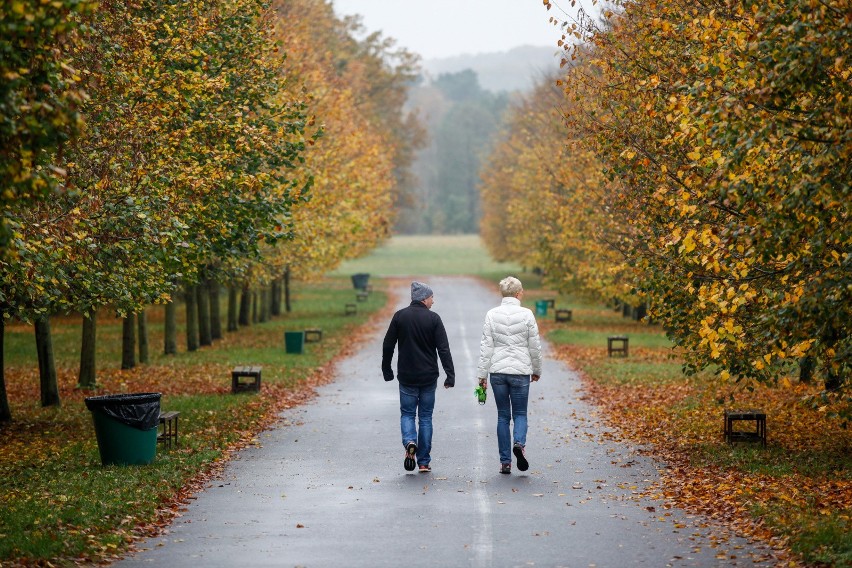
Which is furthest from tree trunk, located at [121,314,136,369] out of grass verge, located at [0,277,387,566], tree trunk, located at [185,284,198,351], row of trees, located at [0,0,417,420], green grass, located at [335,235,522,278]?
green grass, located at [335,235,522,278]

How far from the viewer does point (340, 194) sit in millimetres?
39219

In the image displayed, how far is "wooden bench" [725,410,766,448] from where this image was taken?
1559cm

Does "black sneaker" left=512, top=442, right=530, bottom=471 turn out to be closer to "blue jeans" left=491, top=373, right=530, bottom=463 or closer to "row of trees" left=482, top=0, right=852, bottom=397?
"blue jeans" left=491, top=373, right=530, bottom=463

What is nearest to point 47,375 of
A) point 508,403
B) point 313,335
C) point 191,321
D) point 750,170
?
point 191,321

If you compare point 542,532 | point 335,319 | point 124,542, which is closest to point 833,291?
point 542,532

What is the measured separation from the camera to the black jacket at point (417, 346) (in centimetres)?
1377

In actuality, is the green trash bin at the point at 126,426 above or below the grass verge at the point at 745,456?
above

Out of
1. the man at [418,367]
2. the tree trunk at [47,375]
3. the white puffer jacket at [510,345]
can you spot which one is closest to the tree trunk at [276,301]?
the tree trunk at [47,375]

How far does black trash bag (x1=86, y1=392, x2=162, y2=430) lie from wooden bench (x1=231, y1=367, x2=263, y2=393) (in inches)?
319

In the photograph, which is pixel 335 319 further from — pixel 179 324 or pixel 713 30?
pixel 713 30

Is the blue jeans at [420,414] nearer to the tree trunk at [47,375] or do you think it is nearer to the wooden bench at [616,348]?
the tree trunk at [47,375]

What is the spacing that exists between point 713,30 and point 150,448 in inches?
310

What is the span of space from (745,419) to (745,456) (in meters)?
1.13

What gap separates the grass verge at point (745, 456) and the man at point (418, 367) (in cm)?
271
